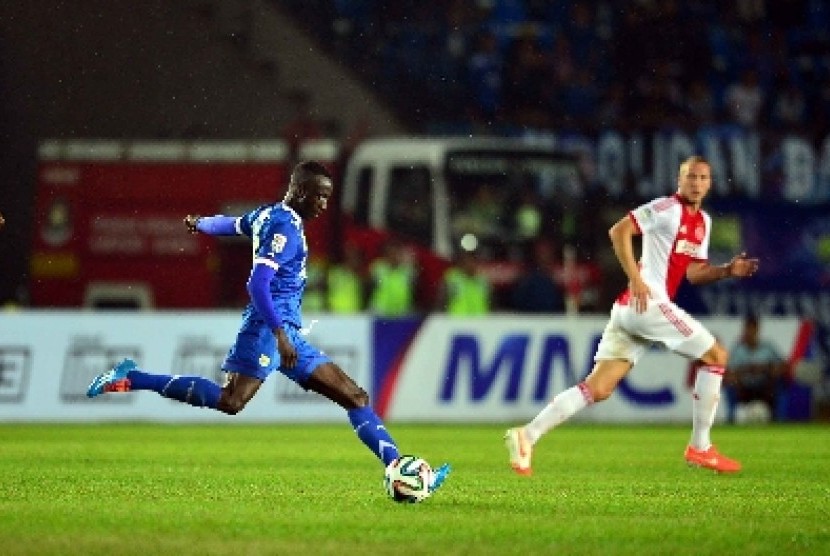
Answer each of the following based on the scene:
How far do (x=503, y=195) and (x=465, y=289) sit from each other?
1.77m

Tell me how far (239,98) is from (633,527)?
19.7m

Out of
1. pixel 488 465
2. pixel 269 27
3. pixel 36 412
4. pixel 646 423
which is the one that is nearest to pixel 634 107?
pixel 269 27

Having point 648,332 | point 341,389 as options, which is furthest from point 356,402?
point 648,332

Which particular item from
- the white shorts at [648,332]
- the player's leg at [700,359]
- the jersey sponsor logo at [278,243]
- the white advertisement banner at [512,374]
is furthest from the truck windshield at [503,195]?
the jersey sponsor logo at [278,243]

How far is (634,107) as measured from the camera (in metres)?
27.0

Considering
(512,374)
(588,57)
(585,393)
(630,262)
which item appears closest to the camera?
(630,262)

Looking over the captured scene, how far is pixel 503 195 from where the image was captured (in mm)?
23219

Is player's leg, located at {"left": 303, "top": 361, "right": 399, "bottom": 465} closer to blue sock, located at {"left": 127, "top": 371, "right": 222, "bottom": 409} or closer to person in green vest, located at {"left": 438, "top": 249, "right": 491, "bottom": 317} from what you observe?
blue sock, located at {"left": 127, "top": 371, "right": 222, "bottom": 409}

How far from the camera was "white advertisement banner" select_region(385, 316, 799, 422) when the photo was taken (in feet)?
64.4

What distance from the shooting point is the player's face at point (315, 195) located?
9320 millimetres

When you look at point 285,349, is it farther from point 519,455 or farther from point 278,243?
point 519,455

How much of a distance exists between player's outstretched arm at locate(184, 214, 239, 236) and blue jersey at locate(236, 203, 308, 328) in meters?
0.53

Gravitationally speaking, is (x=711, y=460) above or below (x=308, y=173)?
below

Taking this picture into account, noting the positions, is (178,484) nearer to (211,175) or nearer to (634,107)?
(211,175)
